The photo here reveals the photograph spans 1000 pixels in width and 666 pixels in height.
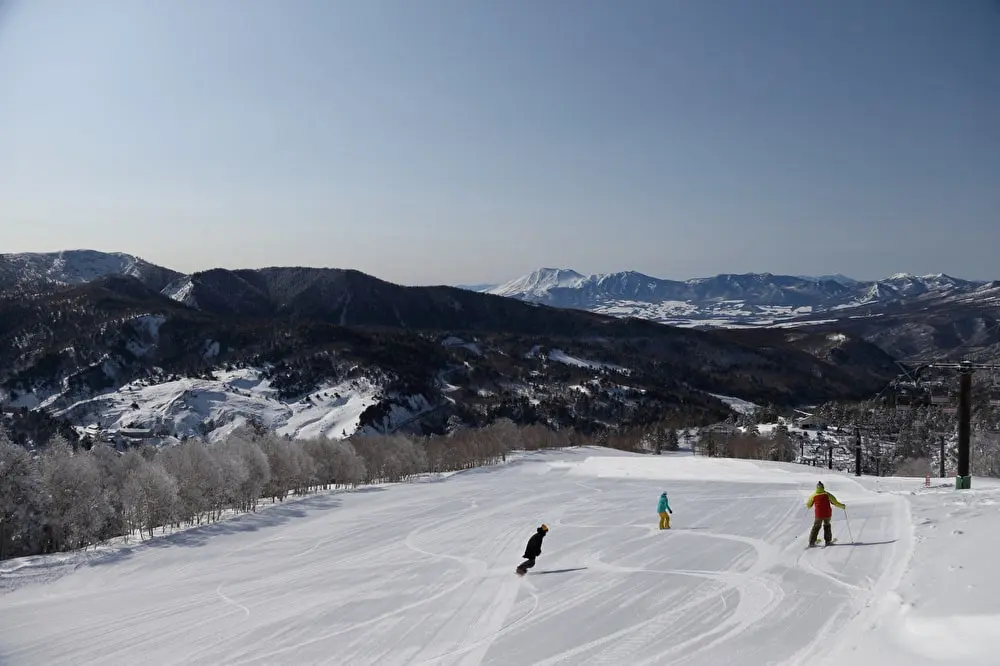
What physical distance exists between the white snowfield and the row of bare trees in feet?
30.1

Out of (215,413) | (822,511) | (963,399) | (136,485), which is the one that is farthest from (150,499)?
(215,413)

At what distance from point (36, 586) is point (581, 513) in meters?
22.8

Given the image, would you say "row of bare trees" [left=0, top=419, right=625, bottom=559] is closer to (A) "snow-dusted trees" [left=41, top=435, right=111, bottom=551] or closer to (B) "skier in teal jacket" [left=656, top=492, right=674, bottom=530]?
(A) "snow-dusted trees" [left=41, top=435, right=111, bottom=551]

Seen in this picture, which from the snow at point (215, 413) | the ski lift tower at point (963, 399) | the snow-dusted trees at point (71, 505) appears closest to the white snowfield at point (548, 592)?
the ski lift tower at point (963, 399)

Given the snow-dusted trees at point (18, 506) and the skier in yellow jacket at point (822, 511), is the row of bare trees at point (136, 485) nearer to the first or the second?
Result: the snow-dusted trees at point (18, 506)

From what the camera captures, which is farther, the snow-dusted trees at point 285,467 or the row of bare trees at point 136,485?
the snow-dusted trees at point 285,467

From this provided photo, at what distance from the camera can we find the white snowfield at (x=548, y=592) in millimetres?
14453

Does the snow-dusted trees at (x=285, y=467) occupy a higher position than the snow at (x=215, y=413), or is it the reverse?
the snow-dusted trees at (x=285, y=467)

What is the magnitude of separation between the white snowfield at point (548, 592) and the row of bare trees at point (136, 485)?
361 inches

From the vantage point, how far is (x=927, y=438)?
92.1 metres

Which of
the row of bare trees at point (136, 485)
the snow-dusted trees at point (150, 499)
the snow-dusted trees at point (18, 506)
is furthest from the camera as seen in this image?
the snow-dusted trees at point (150, 499)

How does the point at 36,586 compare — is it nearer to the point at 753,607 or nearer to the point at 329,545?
the point at 329,545

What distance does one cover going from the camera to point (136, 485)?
1583 inches

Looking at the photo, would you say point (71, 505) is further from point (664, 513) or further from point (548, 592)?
point (664, 513)
